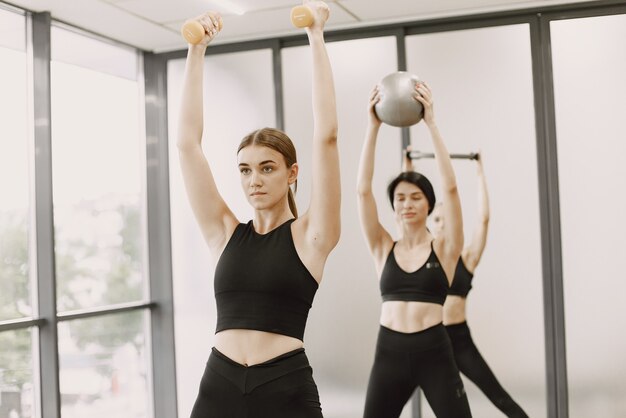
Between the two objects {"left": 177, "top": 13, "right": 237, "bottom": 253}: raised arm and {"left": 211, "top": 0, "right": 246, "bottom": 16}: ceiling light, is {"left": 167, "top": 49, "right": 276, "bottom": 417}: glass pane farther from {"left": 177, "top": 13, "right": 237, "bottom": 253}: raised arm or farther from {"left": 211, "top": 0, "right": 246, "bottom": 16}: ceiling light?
{"left": 177, "top": 13, "right": 237, "bottom": 253}: raised arm

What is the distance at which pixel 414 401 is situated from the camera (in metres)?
4.33

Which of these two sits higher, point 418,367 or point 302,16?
point 302,16

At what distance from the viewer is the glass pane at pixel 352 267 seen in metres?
4.42

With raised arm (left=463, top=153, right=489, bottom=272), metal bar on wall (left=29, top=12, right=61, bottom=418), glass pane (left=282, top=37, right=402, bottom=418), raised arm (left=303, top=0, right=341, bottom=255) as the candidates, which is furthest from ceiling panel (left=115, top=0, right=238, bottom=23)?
raised arm (left=303, top=0, right=341, bottom=255)

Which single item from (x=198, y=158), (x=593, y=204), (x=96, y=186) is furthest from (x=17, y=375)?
(x=593, y=204)

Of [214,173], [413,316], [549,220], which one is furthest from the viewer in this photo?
[214,173]

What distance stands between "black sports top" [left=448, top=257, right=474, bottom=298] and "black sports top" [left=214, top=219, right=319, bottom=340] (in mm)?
2103

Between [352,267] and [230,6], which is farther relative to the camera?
[352,267]

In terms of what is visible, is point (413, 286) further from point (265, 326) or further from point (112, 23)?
point (112, 23)

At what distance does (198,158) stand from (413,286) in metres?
1.46

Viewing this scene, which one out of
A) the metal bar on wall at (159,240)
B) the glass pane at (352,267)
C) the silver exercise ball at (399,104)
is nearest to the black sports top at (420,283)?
the silver exercise ball at (399,104)

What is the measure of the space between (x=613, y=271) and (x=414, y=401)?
4.22 feet

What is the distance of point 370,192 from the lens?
3.11 metres

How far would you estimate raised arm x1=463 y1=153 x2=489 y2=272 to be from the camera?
3947mm
